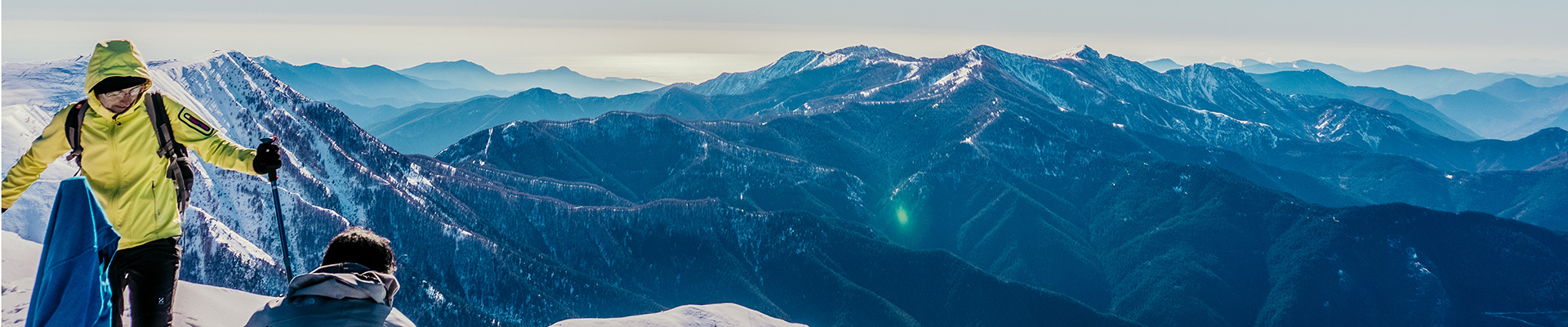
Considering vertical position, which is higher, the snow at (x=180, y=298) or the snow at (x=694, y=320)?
the snow at (x=180, y=298)

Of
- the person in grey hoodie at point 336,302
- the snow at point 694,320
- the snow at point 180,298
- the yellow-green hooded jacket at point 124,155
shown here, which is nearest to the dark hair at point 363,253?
the person in grey hoodie at point 336,302

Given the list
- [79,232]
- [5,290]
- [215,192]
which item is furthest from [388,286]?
[215,192]

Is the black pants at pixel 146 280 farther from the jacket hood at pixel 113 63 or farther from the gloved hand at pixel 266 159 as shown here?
the jacket hood at pixel 113 63

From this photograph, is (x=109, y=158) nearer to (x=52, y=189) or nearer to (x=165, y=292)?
(x=165, y=292)

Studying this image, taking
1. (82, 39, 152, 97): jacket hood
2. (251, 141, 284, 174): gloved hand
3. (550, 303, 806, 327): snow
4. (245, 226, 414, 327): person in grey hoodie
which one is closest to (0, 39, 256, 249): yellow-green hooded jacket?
(82, 39, 152, 97): jacket hood

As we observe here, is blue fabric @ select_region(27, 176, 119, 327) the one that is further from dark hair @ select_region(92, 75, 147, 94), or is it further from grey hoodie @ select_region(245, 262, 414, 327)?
grey hoodie @ select_region(245, 262, 414, 327)

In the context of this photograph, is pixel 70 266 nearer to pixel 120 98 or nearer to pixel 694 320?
pixel 120 98

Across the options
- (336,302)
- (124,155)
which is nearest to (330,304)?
(336,302)
